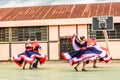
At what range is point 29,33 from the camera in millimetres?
34969

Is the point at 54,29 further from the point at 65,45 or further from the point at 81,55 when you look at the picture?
the point at 81,55

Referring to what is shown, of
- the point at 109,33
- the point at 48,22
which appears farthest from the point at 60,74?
the point at 109,33

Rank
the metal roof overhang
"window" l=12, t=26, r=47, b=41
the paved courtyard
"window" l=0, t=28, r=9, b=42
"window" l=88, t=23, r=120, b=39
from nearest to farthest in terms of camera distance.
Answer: the paved courtyard
the metal roof overhang
"window" l=88, t=23, r=120, b=39
"window" l=12, t=26, r=47, b=41
"window" l=0, t=28, r=9, b=42

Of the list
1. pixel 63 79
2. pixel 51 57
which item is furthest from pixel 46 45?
pixel 63 79

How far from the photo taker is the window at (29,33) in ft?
113

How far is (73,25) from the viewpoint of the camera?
109 feet

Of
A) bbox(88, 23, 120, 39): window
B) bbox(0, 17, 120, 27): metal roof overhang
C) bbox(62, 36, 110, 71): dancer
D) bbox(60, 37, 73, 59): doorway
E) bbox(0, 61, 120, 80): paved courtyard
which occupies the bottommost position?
bbox(0, 61, 120, 80): paved courtyard

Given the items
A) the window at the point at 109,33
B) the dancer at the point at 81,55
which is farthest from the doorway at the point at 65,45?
the dancer at the point at 81,55

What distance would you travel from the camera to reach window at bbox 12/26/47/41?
3434 cm

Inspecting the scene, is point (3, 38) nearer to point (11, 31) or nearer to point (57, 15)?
point (11, 31)

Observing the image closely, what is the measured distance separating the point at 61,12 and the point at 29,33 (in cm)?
304

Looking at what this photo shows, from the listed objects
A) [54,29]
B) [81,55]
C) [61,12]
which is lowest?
[81,55]

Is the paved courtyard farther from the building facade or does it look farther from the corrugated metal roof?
the corrugated metal roof

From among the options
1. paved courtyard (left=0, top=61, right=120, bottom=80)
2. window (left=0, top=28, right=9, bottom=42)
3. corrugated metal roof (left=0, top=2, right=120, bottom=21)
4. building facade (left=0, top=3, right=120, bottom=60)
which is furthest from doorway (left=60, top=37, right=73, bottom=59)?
paved courtyard (left=0, top=61, right=120, bottom=80)
